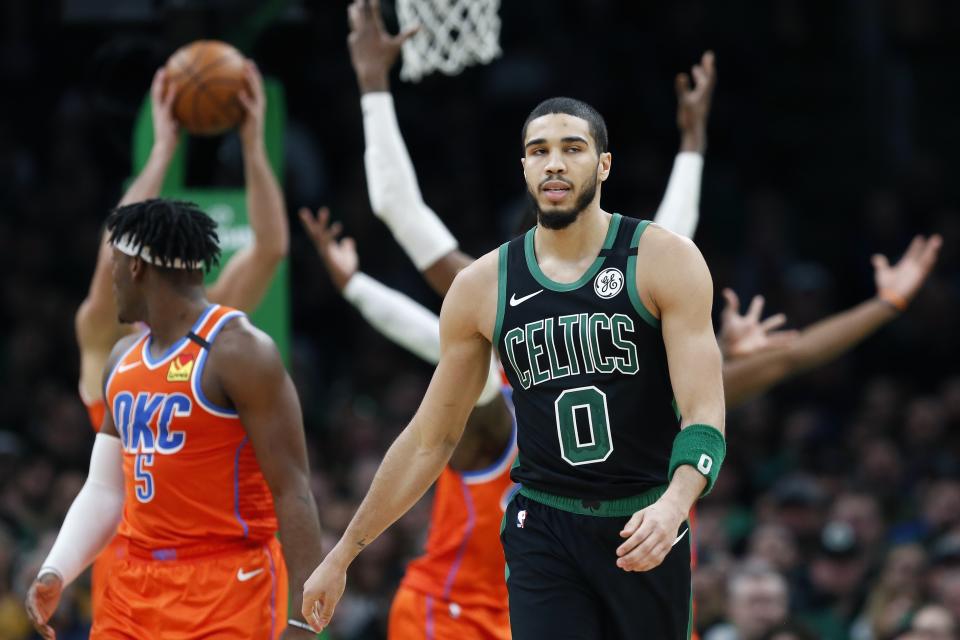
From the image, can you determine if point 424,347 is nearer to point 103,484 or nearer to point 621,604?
point 103,484

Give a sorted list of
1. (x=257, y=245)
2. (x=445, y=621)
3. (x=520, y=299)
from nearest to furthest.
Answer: (x=520, y=299), (x=445, y=621), (x=257, y=245)

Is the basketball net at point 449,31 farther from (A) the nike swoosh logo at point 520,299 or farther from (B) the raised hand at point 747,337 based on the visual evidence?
(A) the nike swoosh logo at point 520,299

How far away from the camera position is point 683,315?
4.95m

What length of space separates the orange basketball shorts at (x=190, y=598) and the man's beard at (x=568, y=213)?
5.60 ft

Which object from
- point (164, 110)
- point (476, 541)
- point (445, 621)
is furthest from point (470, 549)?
point (164, 110)

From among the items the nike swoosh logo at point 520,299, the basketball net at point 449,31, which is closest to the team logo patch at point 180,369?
the nike swoosh logo at point 520,299

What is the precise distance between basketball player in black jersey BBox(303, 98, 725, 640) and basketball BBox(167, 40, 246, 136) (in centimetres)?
267

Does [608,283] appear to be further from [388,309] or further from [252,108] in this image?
[252,108]

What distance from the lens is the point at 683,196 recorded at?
24.7 ft

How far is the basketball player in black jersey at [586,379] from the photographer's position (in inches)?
199

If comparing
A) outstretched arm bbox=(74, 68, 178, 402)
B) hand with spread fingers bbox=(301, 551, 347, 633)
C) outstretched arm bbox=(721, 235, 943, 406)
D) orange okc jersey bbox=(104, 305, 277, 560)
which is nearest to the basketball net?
outstretched arm bbox=(74, 68, 178, 402)

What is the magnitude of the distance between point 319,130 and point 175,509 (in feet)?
32.4

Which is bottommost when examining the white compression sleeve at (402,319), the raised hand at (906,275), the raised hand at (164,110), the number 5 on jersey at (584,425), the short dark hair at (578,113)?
the number 5 on jersey at (584,425)

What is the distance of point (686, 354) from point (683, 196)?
2745mm
